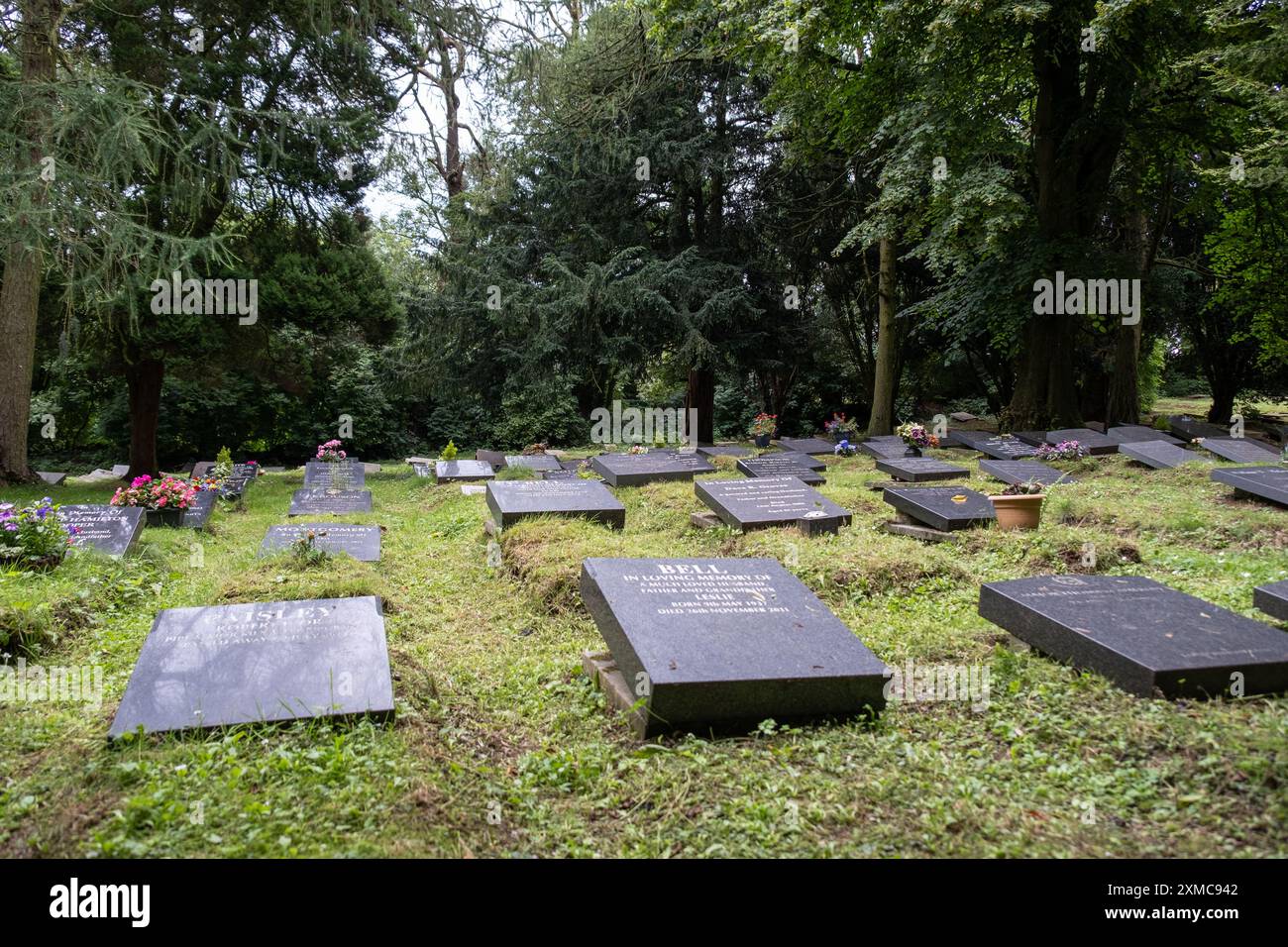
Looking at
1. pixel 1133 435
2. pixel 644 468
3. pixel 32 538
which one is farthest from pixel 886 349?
pixel 32 538

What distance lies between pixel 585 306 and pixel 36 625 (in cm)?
1251

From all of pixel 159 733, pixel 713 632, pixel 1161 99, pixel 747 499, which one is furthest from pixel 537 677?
pixel 1161 99

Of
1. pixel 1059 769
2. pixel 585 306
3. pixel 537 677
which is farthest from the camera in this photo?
pixel 585 306

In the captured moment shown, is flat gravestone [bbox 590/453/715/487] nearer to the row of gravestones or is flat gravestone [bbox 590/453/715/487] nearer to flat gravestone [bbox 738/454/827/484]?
flat gravestone [bbox 738/454/827/484]

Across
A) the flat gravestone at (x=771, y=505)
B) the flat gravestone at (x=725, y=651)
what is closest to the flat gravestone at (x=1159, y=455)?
the flat gravestone at (x=771, y=505)

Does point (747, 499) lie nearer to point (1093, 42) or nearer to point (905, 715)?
point (905, 715)

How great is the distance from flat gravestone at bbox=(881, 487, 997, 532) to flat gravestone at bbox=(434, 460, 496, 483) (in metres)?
7.78

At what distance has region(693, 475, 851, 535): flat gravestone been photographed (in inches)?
300

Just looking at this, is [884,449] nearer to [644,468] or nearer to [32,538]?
[644,468]

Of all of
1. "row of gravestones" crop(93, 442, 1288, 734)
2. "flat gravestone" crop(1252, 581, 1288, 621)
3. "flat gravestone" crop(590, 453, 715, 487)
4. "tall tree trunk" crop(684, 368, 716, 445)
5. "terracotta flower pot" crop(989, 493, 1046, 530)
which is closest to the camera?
"row of gravestones" crop(93, 442, 1288, 734)

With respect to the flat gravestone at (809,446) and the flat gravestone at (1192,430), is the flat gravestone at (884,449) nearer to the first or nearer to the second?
the flat gravestone at (809,446)

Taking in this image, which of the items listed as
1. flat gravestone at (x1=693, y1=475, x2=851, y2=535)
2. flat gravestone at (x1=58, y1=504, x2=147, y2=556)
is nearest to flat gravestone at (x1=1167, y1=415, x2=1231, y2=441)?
flat gravestone at (x1=693, y1=475, x2=851, y2=535)

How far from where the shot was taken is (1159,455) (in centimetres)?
1139
